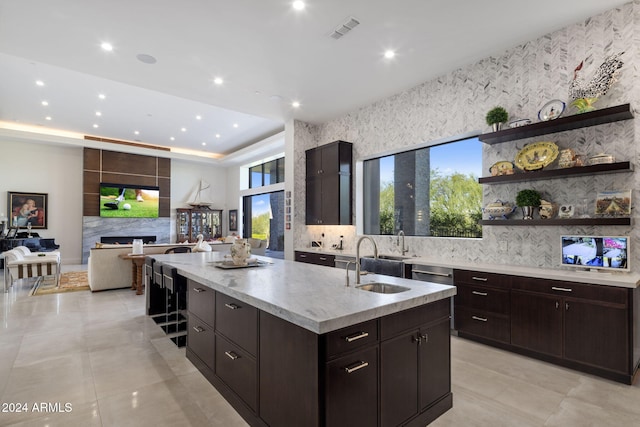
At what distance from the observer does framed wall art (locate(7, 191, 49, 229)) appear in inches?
344

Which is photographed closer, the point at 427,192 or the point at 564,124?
the point at 564,124

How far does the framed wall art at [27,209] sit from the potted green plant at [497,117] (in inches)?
450

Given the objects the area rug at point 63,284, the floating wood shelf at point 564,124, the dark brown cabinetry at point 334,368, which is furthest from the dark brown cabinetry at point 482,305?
the area rug at point 63,284

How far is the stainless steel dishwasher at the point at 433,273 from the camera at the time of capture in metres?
3.68

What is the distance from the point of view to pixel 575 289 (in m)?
2.76

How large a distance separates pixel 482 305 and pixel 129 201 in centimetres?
1050

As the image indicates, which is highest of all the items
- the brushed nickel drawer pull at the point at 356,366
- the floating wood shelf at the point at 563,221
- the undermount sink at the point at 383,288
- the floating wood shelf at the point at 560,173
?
the floating wood shelf at the point at 560,173

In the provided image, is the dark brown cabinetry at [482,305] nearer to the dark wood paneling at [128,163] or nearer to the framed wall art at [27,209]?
the dark wood paneling at [128,163]

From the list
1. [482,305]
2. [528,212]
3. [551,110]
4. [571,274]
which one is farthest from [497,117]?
[482,305]

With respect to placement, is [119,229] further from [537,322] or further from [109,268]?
[537,322]

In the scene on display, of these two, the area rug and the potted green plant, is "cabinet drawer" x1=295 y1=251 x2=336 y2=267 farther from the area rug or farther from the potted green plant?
the area rug

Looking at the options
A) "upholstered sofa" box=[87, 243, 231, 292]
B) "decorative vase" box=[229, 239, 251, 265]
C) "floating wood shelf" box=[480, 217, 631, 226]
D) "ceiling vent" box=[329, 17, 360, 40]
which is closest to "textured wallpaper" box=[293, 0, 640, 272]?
"floating wood shelf" box=[480, 217, 631, 226]

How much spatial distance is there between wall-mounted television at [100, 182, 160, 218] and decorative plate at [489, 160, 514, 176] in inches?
404

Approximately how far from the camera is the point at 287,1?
295cm
